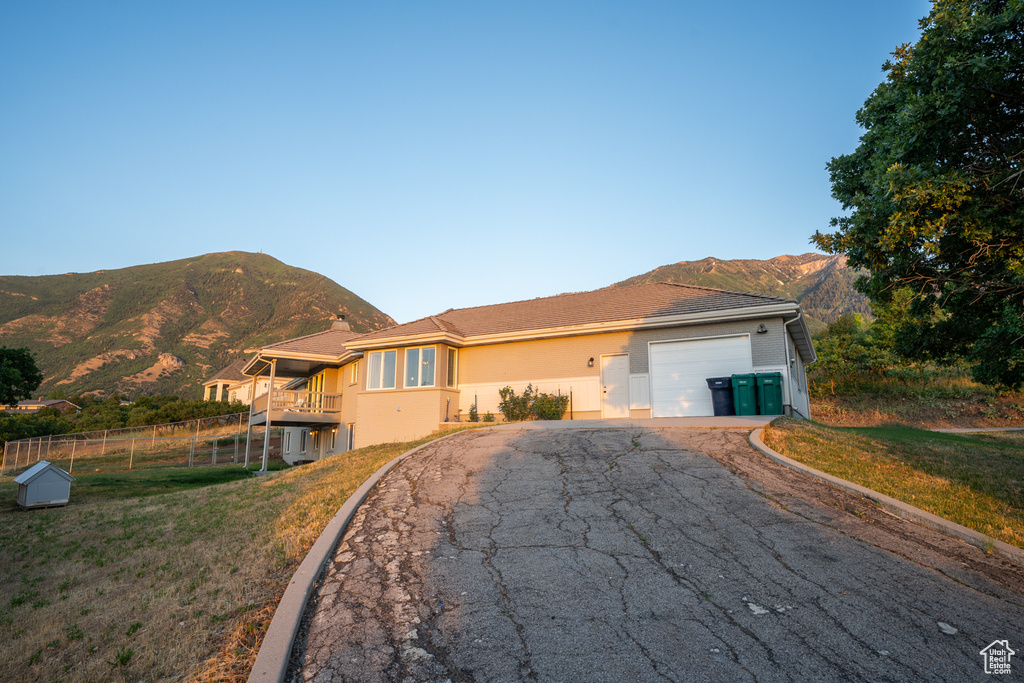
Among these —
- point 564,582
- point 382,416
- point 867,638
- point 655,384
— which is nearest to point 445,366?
point 382,416

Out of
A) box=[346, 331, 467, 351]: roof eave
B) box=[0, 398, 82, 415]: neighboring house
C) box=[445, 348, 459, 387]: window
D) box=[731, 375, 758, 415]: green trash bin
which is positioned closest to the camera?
box=[731, 375, 758, 415]: green trash bin

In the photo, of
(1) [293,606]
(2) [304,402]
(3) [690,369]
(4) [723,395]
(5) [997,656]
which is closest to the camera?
(5) [997,656]

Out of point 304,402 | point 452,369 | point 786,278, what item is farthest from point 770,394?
point 786,278

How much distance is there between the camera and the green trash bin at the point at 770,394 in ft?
44.3

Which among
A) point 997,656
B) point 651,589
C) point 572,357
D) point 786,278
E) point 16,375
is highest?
point 786,278

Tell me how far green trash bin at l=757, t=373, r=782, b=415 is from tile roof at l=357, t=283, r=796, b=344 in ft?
6.59

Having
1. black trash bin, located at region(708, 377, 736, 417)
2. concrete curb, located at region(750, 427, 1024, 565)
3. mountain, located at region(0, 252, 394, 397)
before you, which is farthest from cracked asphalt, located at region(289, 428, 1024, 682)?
mountain, located at region(0, 252, 394, 397)

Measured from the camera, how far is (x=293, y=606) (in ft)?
13.7

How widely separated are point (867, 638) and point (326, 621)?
3858 mm

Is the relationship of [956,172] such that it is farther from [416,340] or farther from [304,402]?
[304,402]

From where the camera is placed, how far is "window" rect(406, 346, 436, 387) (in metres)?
17.8

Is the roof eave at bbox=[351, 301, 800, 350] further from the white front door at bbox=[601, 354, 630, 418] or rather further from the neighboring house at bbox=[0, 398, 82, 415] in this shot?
the neighboring house at bbox=[0, 398, 82, 415]

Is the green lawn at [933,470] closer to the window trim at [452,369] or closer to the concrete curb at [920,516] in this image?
the concrete curb at [920,516]

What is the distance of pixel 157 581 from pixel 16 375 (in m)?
31.9
